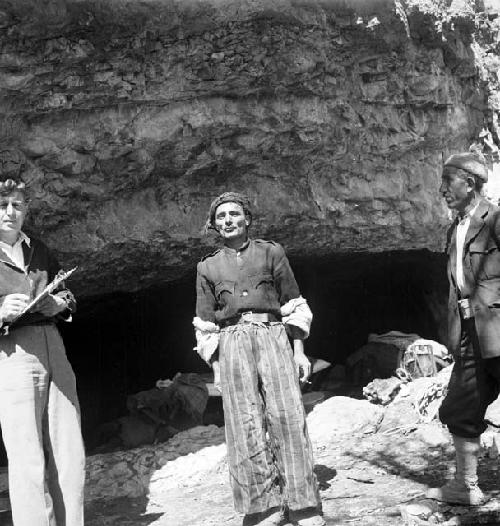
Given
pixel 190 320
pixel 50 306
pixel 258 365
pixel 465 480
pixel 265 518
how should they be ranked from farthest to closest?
pixel 190 320
pixel 258 365
pixel 265 518
pixel 465 480
pixel 50 306

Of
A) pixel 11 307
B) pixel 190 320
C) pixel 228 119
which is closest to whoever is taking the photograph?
pixel 11 307

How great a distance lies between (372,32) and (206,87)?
1192mm

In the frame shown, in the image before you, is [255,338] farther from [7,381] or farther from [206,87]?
[206,87]

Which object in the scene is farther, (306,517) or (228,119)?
(228,119)

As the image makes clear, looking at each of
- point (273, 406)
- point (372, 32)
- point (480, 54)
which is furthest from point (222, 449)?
point (480, 54)

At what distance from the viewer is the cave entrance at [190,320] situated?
6.95 metres

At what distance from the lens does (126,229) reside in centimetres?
491

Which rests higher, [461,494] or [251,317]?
[251,317]

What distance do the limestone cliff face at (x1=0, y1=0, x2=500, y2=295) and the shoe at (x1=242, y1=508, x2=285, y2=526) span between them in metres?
2.18

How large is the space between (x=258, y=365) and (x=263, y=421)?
29 cm

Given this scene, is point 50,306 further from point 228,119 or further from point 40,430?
point 228,119

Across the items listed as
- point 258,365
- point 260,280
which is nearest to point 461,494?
point 258,365

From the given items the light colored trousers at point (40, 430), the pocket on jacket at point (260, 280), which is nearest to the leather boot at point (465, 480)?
the pocket on jacket at point (260, 280)

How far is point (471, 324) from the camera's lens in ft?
11.4
